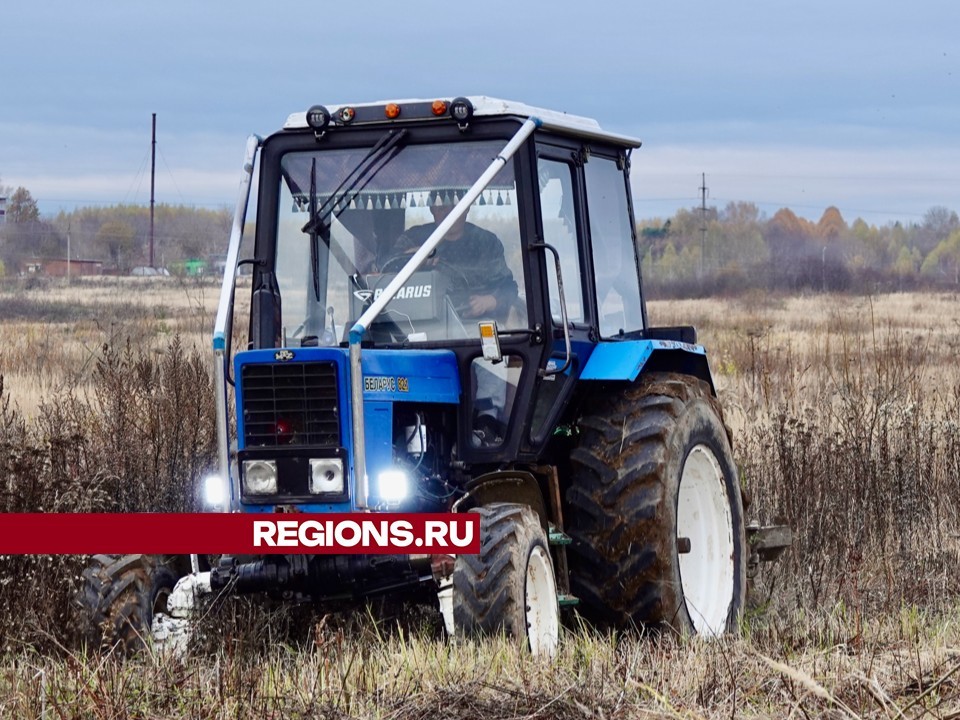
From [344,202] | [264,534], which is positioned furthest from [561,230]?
[264,534]

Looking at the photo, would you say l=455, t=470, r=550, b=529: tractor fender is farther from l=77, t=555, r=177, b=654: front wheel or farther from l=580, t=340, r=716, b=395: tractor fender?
l=77, t=555, r=177, b=654: front wheel

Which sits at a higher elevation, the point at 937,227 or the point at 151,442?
the point at 937,227

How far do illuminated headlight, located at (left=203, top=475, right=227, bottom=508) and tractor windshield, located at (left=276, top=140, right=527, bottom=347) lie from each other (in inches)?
35.3

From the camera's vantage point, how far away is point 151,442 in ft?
32.4

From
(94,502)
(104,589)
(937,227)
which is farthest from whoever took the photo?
(937,227)

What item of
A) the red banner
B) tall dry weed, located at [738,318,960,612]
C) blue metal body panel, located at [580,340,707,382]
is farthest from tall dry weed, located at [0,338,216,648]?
tall dry weed, located at [738,318,960,612]

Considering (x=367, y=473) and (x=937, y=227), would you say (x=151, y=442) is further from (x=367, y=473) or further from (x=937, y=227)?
(x=937, y=227)

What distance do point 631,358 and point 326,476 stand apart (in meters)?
1.75

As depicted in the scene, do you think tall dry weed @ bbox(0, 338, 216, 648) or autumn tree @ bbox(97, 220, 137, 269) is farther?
autumn tree @ bbox(97, 220, 137, 269)

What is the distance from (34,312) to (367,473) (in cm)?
2883

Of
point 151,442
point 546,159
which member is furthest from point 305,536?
point 151,442

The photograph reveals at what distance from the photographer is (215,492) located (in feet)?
22.3

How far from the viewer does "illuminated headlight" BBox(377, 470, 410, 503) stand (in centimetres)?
670

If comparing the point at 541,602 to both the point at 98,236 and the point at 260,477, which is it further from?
the point at 98,236
